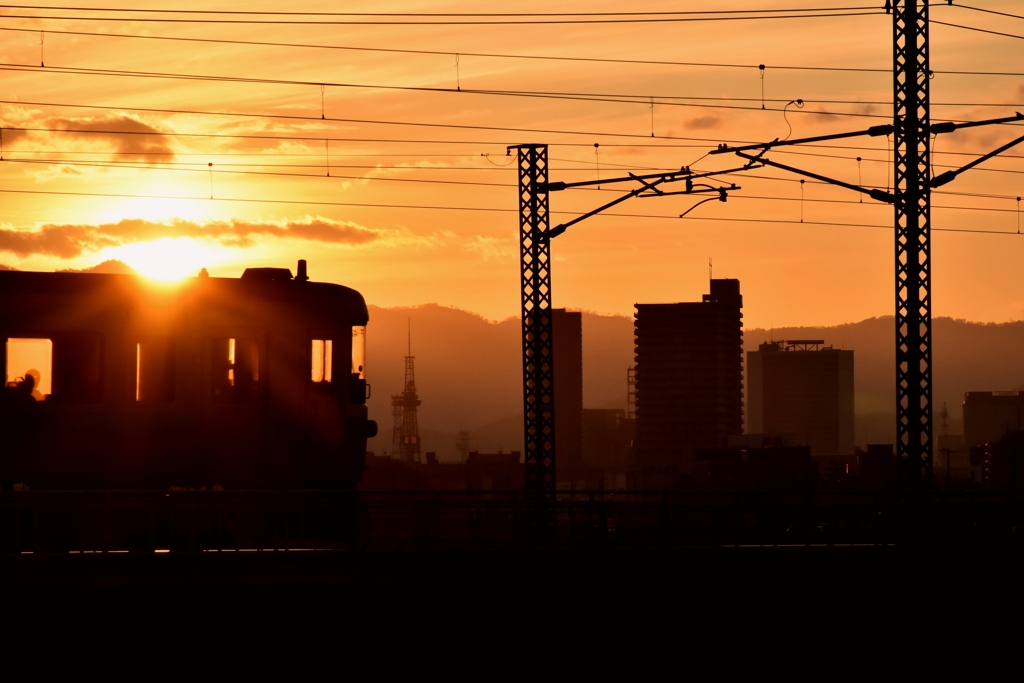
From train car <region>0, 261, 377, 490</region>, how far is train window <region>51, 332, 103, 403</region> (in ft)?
0.06

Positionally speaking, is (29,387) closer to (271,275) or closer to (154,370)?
(154,370)

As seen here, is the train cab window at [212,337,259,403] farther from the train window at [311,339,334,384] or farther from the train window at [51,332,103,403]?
the train window at [51,332,103,403]

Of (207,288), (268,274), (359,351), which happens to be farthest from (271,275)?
(359,351)

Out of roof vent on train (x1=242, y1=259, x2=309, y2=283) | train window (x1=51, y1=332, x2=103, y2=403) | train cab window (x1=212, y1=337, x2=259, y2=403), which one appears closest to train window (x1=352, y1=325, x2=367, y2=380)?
roof vent on train (x1=242, y1=259, x2=309, y2=283)

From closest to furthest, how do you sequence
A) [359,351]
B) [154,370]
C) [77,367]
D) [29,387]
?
[29,387] → [77,367] → [154,370] → [359,351]

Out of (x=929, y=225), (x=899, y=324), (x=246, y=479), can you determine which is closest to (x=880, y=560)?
(x=899, y=324)

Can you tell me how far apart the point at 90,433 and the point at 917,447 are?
14.7m

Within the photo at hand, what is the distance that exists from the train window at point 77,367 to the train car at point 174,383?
0.06 ft

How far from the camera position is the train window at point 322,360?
26188 mm

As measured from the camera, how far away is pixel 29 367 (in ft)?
78.6

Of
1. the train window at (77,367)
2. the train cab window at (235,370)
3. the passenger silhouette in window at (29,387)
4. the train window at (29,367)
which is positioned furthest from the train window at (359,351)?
the passenger silhouette in window at (29,387)

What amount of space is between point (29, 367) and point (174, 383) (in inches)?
92.2

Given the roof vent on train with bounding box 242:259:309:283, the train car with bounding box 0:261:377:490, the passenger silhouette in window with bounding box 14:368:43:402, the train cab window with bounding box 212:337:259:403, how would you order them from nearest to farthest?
the passenger silhouette in window with bounding box 14:368:43:402 → the train car with bounding box 0:261:377:490 → the train cab window with bounding box 212:337:259:403 → the roof vent on train with bounding box 242:259:309:283

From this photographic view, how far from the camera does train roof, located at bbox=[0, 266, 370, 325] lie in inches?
950
